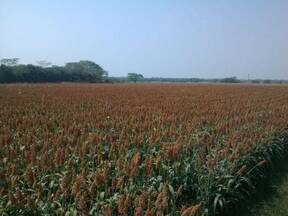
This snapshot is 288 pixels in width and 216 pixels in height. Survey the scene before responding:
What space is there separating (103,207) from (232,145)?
3668 millimetres

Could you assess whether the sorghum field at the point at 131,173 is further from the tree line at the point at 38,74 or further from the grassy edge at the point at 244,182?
the tree line at the point at 38,74

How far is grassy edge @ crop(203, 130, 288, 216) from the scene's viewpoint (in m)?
5.26

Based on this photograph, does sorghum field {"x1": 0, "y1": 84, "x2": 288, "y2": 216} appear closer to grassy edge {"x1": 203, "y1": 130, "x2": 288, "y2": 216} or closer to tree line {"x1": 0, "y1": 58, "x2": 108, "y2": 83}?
grassy edge {"x1": 203, "y1": 130, "x2": 288, "y2": 216}

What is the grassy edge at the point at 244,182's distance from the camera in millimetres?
5259

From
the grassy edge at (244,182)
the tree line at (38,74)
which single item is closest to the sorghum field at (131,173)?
the grassy edge at (244,182)

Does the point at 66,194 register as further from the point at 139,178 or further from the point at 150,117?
the point at 150,117

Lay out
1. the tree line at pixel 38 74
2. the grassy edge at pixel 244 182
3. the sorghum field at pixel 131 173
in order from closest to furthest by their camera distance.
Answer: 1. the sorghum field at pixel 131 173
2. the grassy edge at pixel 244 182
3. the tree line at pixel 38 74

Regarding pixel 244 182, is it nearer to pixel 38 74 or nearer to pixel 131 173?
pixel 131 173

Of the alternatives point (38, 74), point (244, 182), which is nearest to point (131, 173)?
point (244, 182)

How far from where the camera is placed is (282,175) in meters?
7.59

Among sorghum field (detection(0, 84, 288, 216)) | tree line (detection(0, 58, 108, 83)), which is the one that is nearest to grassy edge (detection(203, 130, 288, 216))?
sorghum field (detection(0, 84, 288, 216))

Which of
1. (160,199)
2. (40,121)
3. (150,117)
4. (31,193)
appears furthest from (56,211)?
(150,117)

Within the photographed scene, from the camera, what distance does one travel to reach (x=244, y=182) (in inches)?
248

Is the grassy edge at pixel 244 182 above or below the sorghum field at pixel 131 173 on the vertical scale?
below
